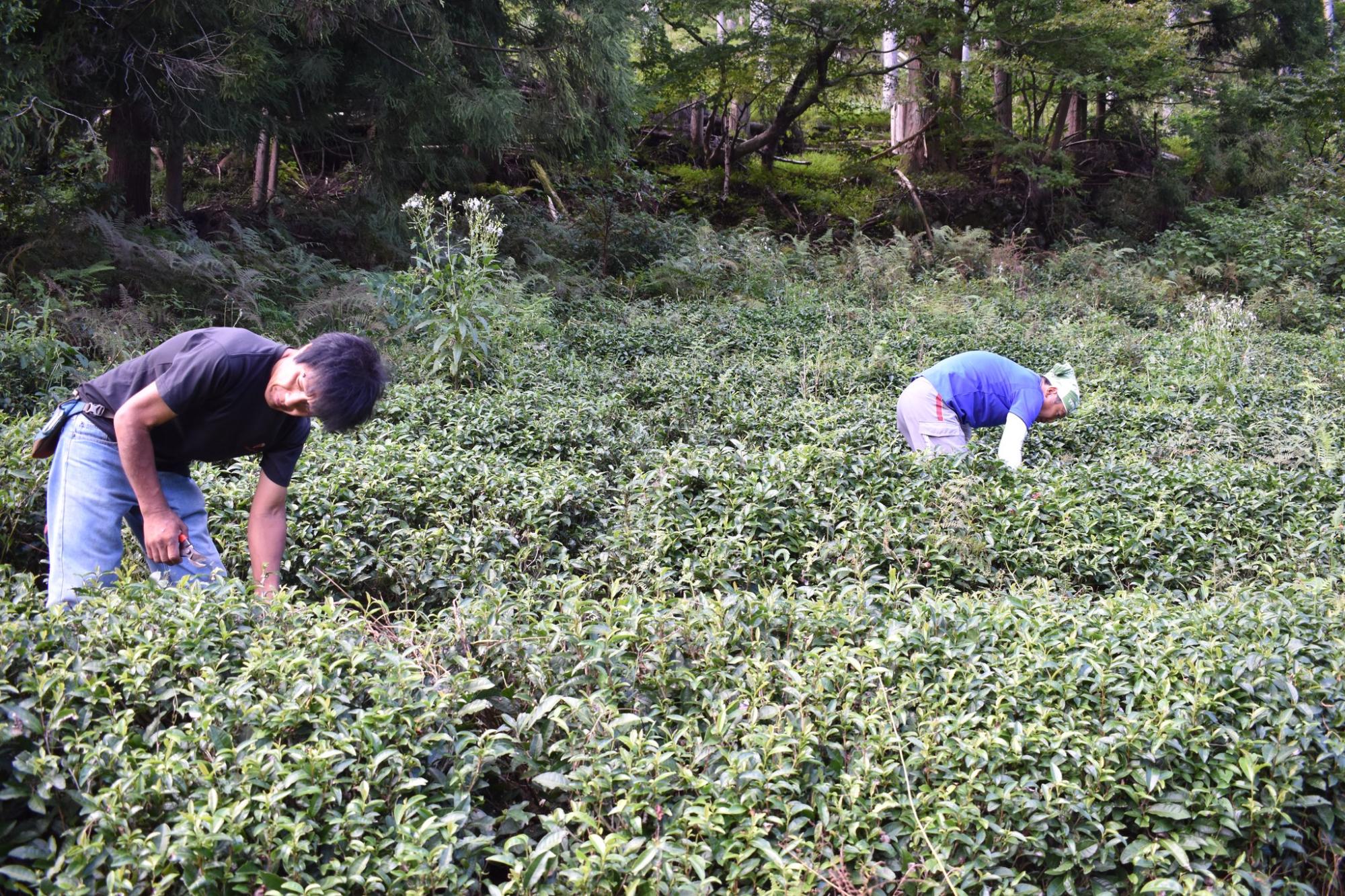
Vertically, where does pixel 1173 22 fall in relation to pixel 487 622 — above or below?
above

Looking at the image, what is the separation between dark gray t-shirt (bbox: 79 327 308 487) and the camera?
3.30 metres

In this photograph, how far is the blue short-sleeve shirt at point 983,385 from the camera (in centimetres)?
623

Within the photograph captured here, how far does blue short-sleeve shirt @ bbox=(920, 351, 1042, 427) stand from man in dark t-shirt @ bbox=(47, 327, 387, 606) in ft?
13.3

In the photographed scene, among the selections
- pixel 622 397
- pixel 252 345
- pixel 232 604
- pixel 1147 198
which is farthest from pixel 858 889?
pixel 1147 198

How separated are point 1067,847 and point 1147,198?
1886cm

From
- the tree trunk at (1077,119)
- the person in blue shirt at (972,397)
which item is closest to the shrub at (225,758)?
the person in blue shirt at (972,397)

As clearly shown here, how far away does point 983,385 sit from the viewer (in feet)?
20.4

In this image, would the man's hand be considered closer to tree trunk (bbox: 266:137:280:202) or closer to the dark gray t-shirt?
the dark gray t-shirt

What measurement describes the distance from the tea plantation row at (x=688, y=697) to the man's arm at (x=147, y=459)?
330 millimetres

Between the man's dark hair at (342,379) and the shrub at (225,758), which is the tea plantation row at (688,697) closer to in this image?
the shrub at (225,758)

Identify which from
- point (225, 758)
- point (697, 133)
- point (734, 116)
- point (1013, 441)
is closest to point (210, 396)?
point (225, 758)

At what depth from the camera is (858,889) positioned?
233cm

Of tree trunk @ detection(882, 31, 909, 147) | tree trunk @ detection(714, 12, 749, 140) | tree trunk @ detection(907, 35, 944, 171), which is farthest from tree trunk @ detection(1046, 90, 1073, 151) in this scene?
tree trunk @ detection(714, 12, 749, 140)

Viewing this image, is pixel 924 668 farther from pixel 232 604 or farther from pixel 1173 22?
pixel 1173 22
